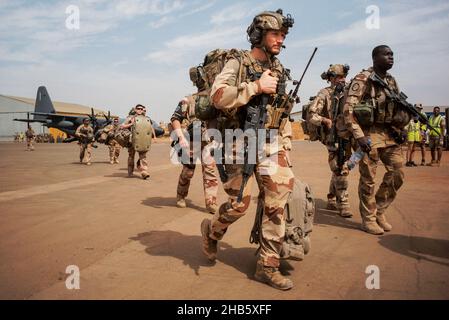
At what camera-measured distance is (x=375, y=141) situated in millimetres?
4895

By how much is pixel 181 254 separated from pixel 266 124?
1759 millimetres

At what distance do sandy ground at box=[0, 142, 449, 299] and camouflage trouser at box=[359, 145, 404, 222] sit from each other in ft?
1.11

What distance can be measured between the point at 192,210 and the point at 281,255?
3.26 m

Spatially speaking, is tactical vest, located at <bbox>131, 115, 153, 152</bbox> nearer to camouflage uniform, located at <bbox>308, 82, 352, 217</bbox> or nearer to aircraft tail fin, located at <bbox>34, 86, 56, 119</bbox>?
camouflage uniform, located at <bbox>308, 82, 352, 217</bbox>

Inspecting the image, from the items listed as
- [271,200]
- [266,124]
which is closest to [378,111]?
[266,124]

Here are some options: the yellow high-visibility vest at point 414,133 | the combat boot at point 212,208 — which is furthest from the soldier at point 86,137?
the yellow high-visibility vest at point 414,133

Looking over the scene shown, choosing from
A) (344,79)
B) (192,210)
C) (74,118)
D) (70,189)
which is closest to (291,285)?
(192,210)

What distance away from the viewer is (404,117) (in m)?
4.80

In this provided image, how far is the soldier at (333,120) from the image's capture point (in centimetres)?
589

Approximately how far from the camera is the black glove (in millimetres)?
4688

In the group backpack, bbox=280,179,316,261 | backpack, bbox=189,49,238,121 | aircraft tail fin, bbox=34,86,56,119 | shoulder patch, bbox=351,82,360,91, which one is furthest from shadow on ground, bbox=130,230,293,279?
aircraft tail fin, bbox=34,86,56,119

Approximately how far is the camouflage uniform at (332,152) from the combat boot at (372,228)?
2.72 ft

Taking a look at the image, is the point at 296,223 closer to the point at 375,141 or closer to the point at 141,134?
the point at 375,141
